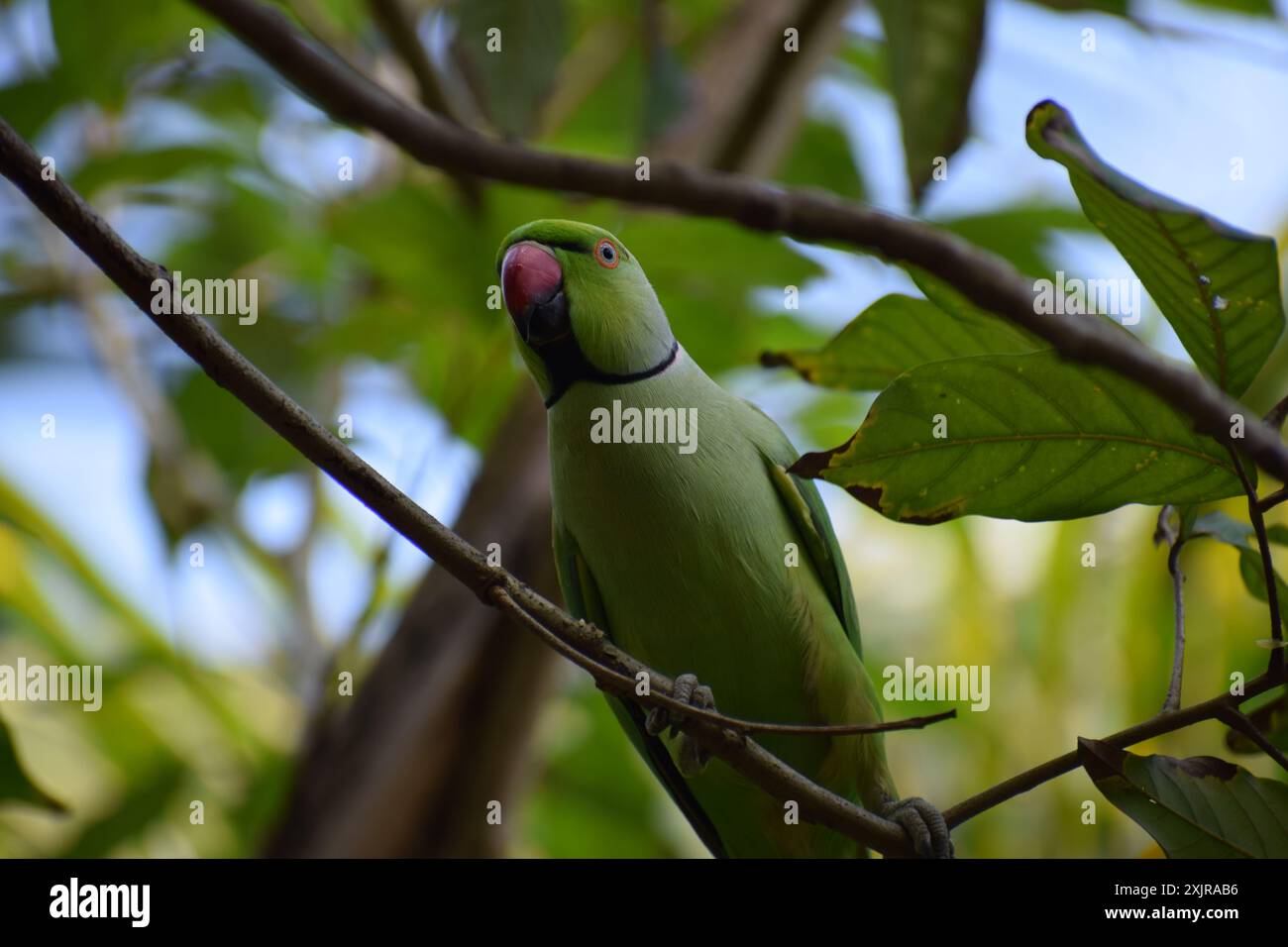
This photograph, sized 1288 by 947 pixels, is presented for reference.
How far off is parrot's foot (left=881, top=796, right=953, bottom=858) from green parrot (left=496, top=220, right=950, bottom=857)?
57 millimetres

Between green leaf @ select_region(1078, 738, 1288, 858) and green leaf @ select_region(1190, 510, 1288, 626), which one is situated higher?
green leaf @ select_region(1190, 510, 1288, 626)

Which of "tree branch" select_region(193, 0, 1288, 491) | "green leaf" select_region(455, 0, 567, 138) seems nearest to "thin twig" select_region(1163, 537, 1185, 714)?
"tree branch" select_region(193, 0, 1288, 491)

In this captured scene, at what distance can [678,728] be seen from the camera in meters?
1.38

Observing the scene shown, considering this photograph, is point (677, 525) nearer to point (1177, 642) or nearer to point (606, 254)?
point (606, 254)

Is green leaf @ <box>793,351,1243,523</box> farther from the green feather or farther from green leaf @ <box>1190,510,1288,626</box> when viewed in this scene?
the green feather

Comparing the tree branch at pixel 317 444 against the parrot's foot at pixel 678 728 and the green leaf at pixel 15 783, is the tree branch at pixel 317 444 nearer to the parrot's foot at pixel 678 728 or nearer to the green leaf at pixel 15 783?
the parrot's foot at pixel 678 728

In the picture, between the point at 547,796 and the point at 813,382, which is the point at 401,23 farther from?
the point at 547,796

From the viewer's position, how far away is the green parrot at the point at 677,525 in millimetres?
1615

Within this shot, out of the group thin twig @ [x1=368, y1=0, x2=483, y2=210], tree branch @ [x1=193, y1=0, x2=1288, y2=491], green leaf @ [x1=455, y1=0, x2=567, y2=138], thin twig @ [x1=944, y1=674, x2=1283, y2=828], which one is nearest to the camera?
tree branch @ [x1=193, y1=0, x2=1288, y2=491]

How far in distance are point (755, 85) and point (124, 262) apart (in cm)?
192

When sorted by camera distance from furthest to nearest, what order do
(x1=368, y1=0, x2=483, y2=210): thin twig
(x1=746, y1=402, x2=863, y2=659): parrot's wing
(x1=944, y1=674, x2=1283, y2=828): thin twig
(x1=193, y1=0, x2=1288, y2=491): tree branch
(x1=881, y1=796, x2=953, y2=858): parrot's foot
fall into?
1. (x1=368, y1=0, x2=483, y2=210): thin twig
2. (x1=746, y1=402, x2=863, y2=659): parrot's wing
3. (x1=881, y1=796, x2=953, y2=858): parrot's foot
4. (x1=944, y1=674, x2=1283, y2=828): thin twig
5. (x1=193, y1=0, x2=1288, y2=491): tree branch

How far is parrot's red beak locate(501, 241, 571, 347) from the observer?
1605 millimetres

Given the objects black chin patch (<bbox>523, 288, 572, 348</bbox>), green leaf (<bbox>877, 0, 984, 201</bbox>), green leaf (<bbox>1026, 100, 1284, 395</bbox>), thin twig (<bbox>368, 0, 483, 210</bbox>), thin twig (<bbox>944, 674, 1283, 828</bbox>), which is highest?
thin twig (<bbox>368, 0, 483, 210</bbox>)
